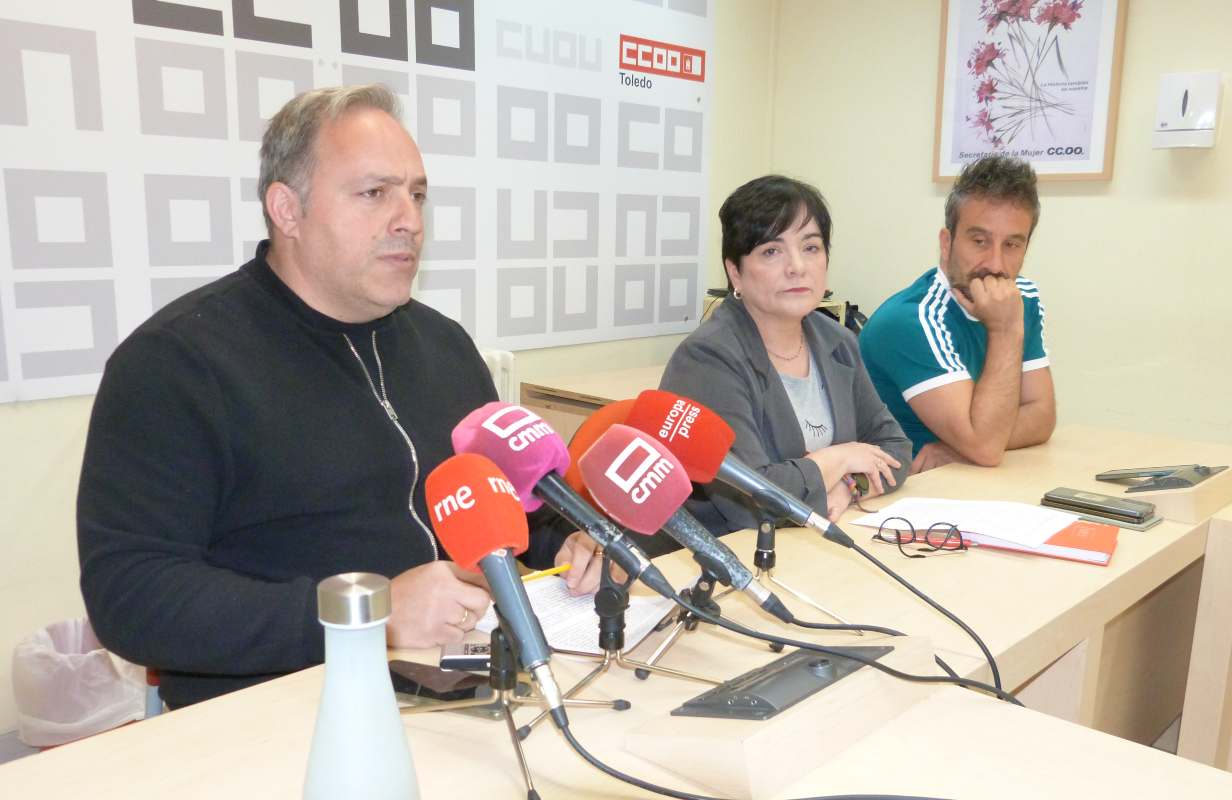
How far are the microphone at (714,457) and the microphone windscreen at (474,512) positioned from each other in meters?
0.32

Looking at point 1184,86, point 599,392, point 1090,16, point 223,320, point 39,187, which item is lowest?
point 599,392

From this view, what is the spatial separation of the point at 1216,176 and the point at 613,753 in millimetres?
2890

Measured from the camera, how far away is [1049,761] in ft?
2.86

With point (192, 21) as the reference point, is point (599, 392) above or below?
below

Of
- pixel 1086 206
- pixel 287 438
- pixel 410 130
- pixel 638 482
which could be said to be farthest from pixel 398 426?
pixel 1086 206

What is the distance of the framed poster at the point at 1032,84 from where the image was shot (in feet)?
10.1

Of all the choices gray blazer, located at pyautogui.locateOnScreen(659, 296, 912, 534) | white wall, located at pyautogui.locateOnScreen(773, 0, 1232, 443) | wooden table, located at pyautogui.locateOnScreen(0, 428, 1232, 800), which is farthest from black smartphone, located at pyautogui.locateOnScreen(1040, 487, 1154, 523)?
white wall, located at pyautogui.locateOnScreen(773, 0, 1232, 443)

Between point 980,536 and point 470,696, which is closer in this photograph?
point 470,696

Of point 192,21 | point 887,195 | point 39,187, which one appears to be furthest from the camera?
point 887,195

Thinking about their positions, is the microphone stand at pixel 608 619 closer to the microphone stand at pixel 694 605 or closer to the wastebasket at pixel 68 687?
the microphone stand at pixel 694 605

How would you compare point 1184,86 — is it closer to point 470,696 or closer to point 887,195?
point 887,195

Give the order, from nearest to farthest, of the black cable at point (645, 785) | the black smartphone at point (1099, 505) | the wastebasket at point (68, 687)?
the black cable at point (645, 785) → the black smartphone at point (1099, 505) → the wastebasket at point (68, 687)

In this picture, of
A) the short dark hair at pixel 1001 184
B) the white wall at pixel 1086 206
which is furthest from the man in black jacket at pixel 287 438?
the white wall at pixel 1086 206

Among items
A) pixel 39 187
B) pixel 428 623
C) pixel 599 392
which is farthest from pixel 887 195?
pixel 428 623
